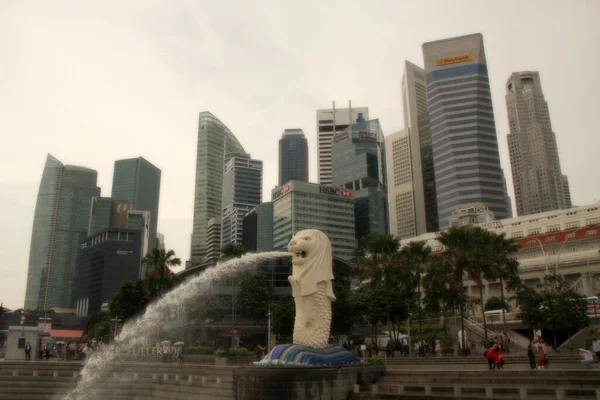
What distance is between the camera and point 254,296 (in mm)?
58062

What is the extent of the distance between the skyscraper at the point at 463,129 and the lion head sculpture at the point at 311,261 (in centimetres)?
11555

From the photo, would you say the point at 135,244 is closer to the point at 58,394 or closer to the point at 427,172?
the point at 427,172

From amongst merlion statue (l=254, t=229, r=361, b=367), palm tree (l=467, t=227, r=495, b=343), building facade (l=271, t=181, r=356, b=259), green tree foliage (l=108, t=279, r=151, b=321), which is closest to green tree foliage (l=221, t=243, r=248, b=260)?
green tree foliage (l=108, t=279, r=151, b=321)

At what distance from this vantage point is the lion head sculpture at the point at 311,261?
23625mm

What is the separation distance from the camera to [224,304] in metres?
68.1

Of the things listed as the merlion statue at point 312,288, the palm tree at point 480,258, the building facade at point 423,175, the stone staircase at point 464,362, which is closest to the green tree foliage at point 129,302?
the stone staircase at point 464,362

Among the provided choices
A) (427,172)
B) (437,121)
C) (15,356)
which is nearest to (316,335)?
(15,356)

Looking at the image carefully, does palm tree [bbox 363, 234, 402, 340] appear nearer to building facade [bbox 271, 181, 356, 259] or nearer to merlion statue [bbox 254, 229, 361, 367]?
merlion statue [bbox 254, 229, 361, 367]

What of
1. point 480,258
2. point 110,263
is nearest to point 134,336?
point 480,258

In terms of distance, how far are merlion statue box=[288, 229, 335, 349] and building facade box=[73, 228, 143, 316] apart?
15000 centimetres

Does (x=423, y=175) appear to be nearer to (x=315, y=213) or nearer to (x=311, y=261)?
(x=315, y=213)

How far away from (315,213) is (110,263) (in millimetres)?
69576

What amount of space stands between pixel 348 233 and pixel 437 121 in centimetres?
4038

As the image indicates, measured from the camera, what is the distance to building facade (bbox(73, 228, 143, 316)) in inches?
6590
